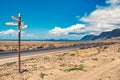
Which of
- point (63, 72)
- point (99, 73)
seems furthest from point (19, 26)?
point (99, 73)

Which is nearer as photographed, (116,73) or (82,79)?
(82,79)

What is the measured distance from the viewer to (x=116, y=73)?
67.4 ft

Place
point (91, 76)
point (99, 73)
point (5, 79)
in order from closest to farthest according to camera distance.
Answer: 1. point (5, 79)
2. point (91, 76)
3. point (99, 73)

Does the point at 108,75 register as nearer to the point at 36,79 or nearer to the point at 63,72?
the point at 63,72

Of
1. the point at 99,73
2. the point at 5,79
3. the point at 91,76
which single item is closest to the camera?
the point at 5,79

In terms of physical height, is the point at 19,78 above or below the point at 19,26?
below

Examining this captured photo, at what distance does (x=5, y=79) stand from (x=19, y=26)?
3.88 metres

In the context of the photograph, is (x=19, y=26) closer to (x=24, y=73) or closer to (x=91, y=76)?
(x=24, y=73)

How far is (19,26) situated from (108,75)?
7.62 metres

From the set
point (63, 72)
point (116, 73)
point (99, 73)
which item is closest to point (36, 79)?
point (63, 72)

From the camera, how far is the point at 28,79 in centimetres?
1747

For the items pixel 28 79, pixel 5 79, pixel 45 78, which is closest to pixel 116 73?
pixel 45 78

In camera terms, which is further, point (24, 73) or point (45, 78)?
point (24, 73)

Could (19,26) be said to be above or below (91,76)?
above
